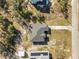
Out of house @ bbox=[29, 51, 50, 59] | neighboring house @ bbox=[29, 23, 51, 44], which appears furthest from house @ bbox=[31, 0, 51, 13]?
house @ bbox=[29, 51, 50, 59]

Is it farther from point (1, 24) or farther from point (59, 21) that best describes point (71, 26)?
point (1, 24)

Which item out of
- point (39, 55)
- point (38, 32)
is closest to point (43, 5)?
point (38, 32)

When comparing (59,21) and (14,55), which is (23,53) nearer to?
(14,55)

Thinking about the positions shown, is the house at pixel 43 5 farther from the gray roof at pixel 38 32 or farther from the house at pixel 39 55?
the house at pixel 39 55

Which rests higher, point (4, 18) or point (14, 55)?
point (4, 18)

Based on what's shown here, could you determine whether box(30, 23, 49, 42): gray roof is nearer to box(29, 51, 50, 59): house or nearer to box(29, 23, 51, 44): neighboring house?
box(29, 23, 51, 44): neighboring house

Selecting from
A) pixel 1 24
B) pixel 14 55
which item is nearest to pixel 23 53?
pixel 14 55

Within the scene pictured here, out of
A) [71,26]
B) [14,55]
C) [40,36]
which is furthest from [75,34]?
[14,55]

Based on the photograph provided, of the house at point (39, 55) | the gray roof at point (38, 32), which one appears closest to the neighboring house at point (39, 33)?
the gray roof at point (38, 32)
